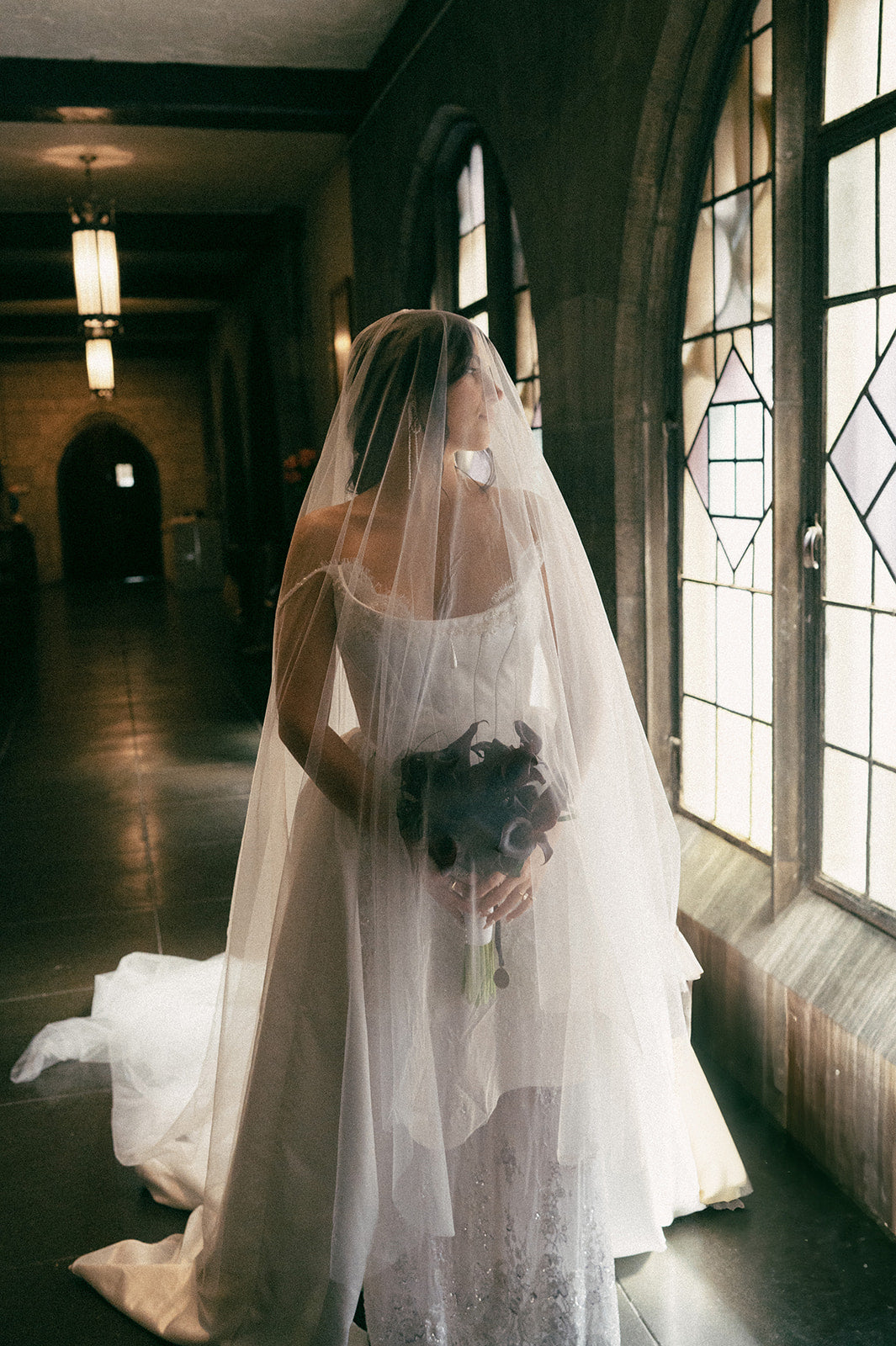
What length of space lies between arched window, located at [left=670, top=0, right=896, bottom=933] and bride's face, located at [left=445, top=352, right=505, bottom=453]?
0.91 meters

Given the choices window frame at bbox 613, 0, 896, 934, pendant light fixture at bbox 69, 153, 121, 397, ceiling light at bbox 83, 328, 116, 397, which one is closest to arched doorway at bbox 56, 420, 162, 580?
ceiling light at bbox 83, 328, 116, 397

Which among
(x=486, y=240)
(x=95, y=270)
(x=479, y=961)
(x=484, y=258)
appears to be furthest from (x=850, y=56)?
(x=95, y=270)

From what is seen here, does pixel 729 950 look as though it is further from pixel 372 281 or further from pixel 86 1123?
pixel 372 281

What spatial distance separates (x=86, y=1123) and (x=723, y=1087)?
1524mm

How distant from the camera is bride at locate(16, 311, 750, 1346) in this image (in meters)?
1.76

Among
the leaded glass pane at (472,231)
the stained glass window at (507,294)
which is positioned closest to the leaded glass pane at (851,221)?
the stained glass window at (507,294)

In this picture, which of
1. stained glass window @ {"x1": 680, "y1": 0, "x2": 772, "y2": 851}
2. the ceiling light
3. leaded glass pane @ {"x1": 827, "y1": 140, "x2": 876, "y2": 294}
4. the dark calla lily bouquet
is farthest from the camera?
the ceiling light

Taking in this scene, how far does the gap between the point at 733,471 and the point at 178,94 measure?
4.24 metres

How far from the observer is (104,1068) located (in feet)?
9.98

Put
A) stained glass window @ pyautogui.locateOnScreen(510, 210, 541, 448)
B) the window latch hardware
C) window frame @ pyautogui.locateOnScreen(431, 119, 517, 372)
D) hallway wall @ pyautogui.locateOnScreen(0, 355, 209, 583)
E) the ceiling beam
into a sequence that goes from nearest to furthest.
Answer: the window latch hardware, stained glass window @ pyautogui.locateOnScreen(510, 210, 541, 448), window frame @ pyautogui.locateOnScreen(431, 119, 517, 372), the ceiling beam, hallway wall @ pyautogui.locateOnScreen(0, 355, 209, 583)

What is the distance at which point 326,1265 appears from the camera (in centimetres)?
187

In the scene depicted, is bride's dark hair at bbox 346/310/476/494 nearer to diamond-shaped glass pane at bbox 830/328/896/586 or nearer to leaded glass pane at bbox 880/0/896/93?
diamond-shaped glass pane at bbox 830/328/896/586

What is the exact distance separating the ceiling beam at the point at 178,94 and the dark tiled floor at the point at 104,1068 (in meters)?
3.32

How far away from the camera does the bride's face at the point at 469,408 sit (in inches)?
70.6
